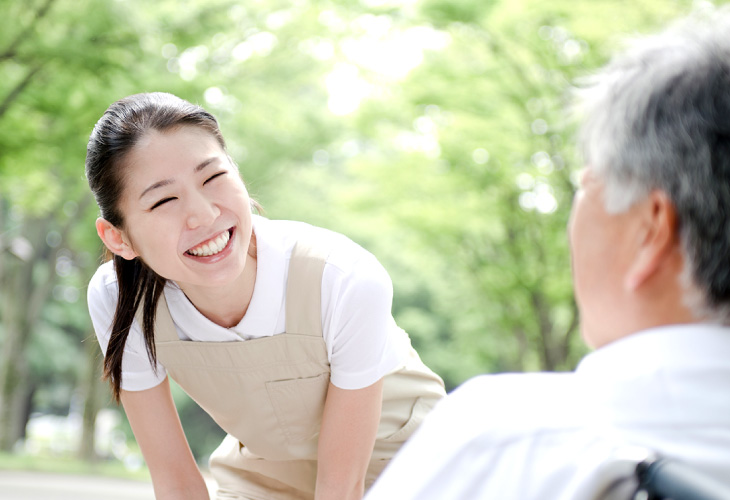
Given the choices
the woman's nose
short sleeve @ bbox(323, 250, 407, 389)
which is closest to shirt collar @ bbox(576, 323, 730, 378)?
short sleeve @ bbox(323, 250, 407, 389)

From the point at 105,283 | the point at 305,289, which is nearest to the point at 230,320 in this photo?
the point at 305,289

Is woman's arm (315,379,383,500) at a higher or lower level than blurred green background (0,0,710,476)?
higher

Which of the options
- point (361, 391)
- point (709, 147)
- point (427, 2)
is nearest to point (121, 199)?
point (361, 391)

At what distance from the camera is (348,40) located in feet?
35.3

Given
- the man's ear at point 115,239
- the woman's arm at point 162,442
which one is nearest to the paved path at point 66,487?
the woman's arm at point 162,442

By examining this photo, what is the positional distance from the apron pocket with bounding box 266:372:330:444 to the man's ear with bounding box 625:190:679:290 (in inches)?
49.7

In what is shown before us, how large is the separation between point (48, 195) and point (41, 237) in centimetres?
400

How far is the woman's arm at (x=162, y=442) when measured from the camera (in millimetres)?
2195

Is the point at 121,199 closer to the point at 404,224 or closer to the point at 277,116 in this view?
the point at 404,224

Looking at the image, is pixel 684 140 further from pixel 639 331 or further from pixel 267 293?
pixel 267 293

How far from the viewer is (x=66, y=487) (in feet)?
31.3

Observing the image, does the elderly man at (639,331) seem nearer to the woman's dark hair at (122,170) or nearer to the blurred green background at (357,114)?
the woman's dark hair at (122,170)

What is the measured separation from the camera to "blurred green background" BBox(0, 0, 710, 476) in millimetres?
8047

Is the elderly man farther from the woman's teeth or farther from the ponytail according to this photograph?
the ponytail
